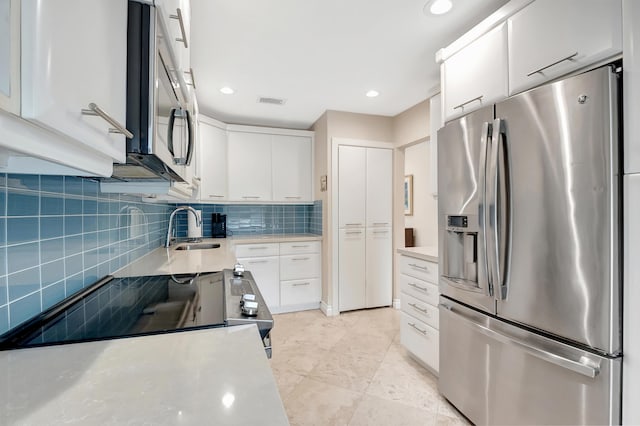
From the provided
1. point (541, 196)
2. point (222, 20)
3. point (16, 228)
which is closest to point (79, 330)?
point (16, 228)

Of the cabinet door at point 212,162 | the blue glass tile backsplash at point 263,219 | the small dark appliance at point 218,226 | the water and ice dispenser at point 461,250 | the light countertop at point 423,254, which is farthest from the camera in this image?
the blue glass tile backsplash at point 263,219

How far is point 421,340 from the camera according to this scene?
84.5 inches

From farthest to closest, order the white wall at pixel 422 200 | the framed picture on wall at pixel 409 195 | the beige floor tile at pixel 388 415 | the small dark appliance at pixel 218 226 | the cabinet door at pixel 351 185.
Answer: the framed picture on wall at pixel 409 195 < the white wall at pixel 422 200 < the small dark appliance at pixel 218 226 < the cabinet door at pixel 351 185 < the beige floor tile at pixel 388 415

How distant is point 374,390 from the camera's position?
194 centimetres

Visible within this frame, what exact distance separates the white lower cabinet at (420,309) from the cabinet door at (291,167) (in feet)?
5.87

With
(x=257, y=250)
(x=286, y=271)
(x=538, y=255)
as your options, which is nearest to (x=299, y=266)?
(x=286, y=271)

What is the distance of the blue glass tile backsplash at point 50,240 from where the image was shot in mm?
753

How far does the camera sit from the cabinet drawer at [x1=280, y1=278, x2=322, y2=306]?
11.2 feet

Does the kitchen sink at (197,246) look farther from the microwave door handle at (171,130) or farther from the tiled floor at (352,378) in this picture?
the microwave door handle at (171,130)

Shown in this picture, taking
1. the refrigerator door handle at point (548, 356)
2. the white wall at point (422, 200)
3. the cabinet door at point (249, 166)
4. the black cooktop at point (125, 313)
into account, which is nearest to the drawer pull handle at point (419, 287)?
the refrigerator door handle at point (548, 356)

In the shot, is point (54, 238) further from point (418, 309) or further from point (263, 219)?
point (263, 219)

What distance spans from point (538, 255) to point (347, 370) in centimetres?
157

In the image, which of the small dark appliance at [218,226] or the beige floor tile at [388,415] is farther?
the small dark appliance at [218,226]

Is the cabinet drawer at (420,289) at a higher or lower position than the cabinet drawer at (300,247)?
lower
